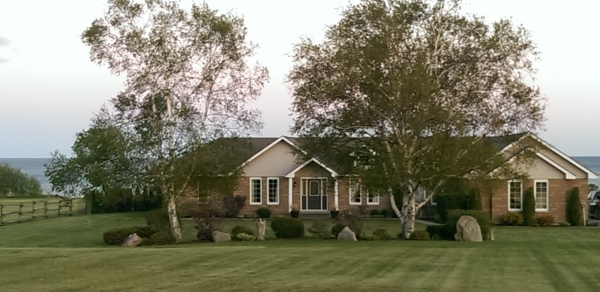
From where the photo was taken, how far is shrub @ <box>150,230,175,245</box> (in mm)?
28906

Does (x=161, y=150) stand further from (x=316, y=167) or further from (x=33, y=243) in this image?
(x=316, y=167)

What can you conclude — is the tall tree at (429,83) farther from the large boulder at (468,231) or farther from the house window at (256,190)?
the house window at (256,190)

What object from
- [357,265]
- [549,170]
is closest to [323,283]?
[357,265]

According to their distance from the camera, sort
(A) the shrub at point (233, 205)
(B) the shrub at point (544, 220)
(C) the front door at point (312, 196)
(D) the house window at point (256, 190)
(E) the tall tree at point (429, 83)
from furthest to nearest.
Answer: (C) the front door at point (312, 196), (D) the house window at point (256, 190), (A) the shrub at point (233, 205), (B) the shrub at point (544, 220), (E) the tall tree at point (429, 83)

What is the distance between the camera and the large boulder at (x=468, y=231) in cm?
2797

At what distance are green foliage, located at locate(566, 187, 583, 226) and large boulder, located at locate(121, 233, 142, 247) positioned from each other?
22403 millimetres

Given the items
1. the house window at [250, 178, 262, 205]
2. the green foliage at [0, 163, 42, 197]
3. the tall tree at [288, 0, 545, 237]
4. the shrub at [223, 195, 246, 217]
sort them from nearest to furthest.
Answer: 1. the tall tree at [288, 0, 545, 237]
2. the shrub at [223, 195, 246, 217]
3. the house window at [250, 178, 262, 205]
4. the green foliage at [0, 163, 42, 197]

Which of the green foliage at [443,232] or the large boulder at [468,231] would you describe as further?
the green foliage at [443,232]

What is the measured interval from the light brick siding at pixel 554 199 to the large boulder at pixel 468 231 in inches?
487

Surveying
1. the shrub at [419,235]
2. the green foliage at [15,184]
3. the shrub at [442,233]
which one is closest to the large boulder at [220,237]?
the shrub at [419,235]

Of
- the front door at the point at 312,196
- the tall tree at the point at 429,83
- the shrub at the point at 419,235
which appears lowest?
the shrub at the point at 419,235

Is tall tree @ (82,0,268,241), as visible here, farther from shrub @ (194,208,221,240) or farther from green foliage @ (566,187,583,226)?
green foliage @ (566,187,583,226)

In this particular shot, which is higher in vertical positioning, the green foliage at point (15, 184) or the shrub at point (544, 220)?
the green foliage at point (15, 184)

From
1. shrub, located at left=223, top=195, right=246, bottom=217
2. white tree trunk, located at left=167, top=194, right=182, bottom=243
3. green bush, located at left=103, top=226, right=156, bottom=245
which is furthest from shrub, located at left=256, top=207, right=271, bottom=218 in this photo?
green bush, located at left=103, top=226, right=156, bottom=245
